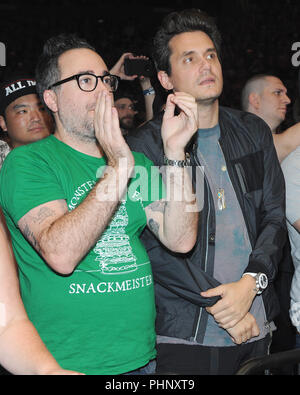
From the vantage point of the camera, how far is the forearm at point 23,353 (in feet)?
3.79

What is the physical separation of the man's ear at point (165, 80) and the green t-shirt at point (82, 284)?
31.7 inches

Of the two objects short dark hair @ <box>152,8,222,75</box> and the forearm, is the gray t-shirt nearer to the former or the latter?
short dark hair @ <box>152,8,222,75</box>

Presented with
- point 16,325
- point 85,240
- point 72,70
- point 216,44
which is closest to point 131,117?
point 216,44

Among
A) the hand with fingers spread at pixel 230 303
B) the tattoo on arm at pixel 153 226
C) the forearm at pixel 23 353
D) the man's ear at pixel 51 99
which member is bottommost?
the hand with fingers spread at pixel 230 303

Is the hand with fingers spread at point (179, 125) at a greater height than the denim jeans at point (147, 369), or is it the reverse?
the hand with fingers spread at point (179, 125)

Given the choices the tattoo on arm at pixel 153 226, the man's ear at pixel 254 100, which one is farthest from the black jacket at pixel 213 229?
the man's ear at pixel 254 100

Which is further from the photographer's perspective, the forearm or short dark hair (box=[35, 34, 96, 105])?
short dark hair (box=[35, 34, 96, 105])

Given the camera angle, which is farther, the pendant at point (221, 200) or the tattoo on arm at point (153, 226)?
the pendant at point (221, 200)

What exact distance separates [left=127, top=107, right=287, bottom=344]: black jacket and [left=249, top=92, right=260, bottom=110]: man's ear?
1.45 m

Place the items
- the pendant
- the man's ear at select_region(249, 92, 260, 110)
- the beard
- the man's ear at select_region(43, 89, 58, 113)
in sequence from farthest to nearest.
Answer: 1. the beard
2. the man's ear at select_region(249, 92, 260, 110)
3. the pendant
4. the man's ear at select_region(43, 89, 58, 113)

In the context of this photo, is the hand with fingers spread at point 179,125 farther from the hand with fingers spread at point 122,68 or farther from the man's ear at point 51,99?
the hand with fingers spread at point 122,68

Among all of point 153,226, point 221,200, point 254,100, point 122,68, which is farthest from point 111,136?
point 254,100

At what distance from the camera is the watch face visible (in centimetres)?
215

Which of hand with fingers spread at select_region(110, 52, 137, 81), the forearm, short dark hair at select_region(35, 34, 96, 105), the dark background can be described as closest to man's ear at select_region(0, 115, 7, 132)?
hand with fingers spread at select_region(110, 52, 137, 81)
